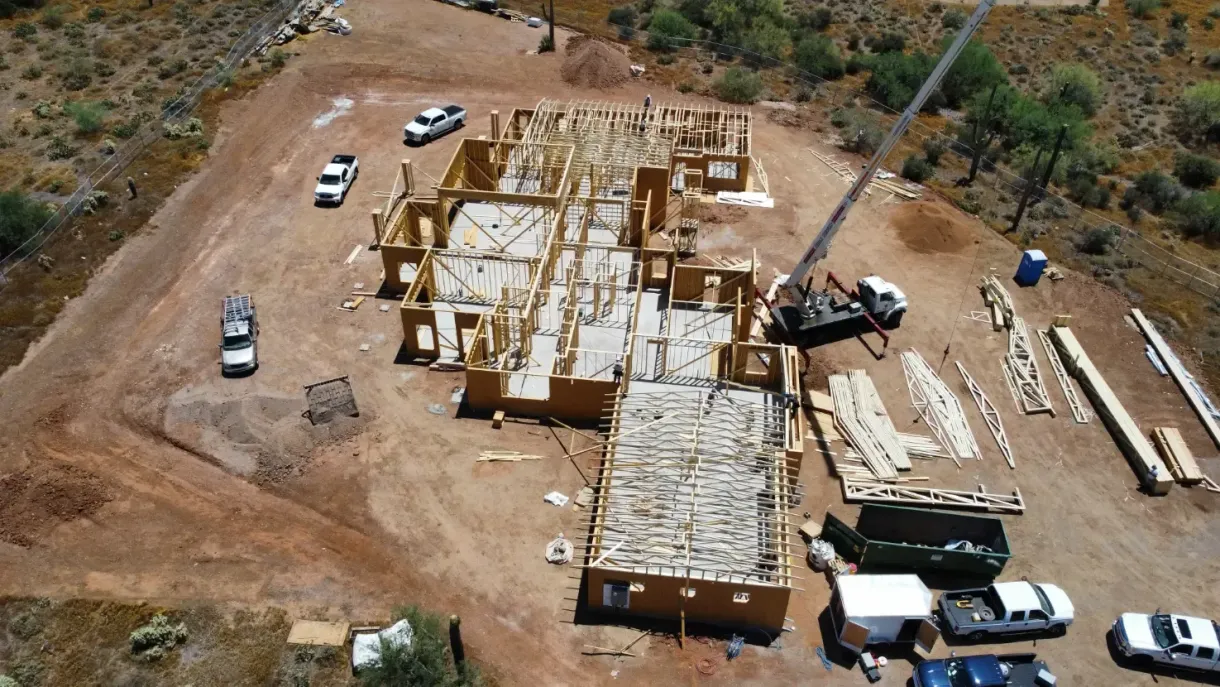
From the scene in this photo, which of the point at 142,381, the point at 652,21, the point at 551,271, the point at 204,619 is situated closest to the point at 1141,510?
the point at 551,271

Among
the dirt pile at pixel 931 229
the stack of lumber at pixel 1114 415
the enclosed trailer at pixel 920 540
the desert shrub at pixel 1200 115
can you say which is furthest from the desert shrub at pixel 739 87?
the enclosed trailer at pixel 920 540

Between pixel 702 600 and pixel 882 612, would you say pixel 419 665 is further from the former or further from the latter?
pixel 882 612

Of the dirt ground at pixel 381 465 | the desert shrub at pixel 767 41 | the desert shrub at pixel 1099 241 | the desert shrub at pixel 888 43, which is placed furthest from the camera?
the desert shrub at pixel 888 43

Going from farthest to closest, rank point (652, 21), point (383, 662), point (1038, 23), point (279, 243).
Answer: point (1038, 23), point (652, 21), point (279, 243), point (383, 662)

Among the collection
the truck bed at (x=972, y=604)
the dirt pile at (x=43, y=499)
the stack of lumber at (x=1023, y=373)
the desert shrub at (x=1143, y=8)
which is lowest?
the dirt pile at (x=43, y=499)

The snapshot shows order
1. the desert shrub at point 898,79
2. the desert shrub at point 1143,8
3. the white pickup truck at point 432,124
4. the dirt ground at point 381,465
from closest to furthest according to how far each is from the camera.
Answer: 1. the dirt ground at point 381,465
2. the white pickup truck at point 432,124
3. the desert shrub at point 898,79
4. the desert shrub at point 1143,8

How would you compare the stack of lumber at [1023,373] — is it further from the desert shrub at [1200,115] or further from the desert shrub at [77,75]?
the desert shrub at [77,75]

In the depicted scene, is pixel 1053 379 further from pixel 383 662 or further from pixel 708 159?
pixel 383 662
